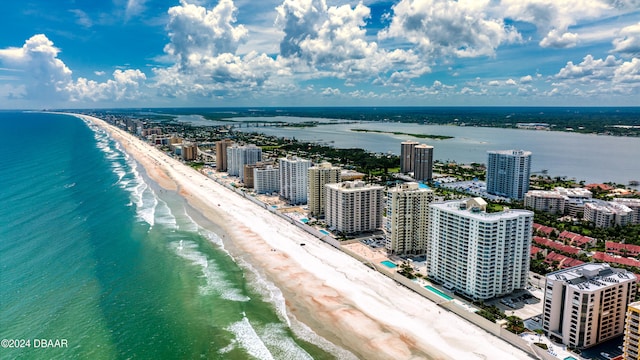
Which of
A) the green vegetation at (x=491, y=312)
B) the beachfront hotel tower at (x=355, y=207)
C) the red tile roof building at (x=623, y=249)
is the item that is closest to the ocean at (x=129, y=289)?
the green vegetation at (x=491, y=312)

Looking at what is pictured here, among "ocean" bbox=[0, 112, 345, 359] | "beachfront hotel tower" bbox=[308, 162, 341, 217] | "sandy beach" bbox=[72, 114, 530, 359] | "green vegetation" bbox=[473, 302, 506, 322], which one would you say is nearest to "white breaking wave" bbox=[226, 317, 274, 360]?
"ocean" bbox=[0, 112, 345, 359]

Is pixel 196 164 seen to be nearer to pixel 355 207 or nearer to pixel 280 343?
pixel 355 207

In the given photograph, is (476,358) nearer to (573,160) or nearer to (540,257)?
(540,257)

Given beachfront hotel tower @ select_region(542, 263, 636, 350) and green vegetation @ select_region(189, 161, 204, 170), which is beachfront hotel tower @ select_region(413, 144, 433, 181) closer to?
green vegetation @ select_region(189, 161, 204, 170)

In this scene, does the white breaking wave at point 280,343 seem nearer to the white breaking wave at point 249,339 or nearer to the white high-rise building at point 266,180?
the white breaking wave at point 249,339

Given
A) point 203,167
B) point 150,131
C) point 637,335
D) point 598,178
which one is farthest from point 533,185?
point 150,131
